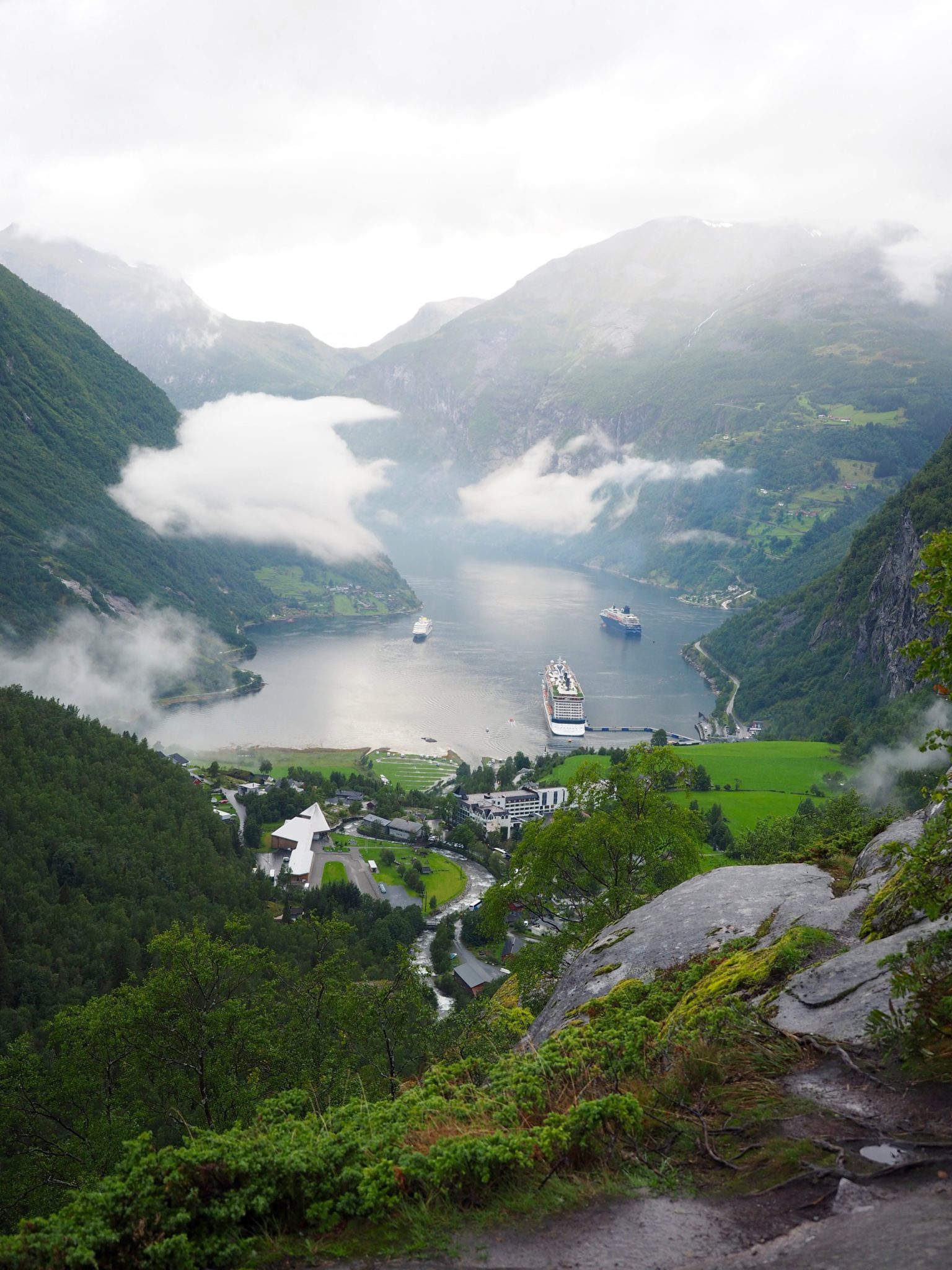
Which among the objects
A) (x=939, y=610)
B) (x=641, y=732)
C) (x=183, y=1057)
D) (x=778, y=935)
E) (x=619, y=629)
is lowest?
(x=183, y=1057)

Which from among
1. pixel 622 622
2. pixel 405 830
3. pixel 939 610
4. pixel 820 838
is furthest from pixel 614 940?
pixel 622 622

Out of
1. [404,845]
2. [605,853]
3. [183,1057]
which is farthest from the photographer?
[404,845]

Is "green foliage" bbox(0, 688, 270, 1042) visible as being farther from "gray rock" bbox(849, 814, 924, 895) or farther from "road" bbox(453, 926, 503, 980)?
"gray rock" bbox(849, 814, 924, 895)

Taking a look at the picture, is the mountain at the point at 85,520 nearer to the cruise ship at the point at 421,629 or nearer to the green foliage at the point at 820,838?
the cruise ship at the point at 421,629

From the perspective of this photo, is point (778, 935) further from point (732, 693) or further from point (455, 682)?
point (732, 693)

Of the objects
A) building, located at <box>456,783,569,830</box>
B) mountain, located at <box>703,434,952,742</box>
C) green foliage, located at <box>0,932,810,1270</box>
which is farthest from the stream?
mountain, located at <box>703,434,952,742</box>

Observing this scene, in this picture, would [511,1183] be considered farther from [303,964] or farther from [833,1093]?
[303,964]
